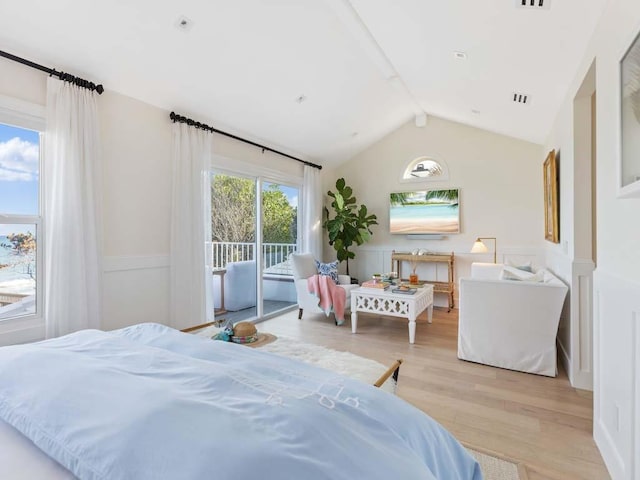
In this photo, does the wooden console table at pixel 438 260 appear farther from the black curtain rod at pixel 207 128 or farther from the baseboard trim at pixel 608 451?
the baseboard trim at pixel 608 451

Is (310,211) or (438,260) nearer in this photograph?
(438,260)

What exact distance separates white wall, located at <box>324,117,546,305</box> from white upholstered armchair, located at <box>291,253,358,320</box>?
5.52ft

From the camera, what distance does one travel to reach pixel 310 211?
552 cm

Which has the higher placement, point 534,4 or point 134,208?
point 534,4

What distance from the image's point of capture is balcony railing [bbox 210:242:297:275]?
13.9ft

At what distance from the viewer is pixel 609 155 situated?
1665mm

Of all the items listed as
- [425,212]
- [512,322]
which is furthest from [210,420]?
[425,212]

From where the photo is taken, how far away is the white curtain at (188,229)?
325 centimetres

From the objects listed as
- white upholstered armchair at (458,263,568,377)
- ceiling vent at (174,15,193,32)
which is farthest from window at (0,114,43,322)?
white upholstered armchair at (458,263,568,377)

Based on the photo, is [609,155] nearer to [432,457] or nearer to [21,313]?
[432,457]

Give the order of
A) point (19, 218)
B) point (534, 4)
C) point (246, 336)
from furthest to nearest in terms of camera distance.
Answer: point (19, 218)
point (246, 336)
point (534, 4)

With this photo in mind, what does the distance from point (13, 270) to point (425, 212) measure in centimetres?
523

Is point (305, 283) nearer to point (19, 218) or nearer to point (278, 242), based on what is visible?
point (278, 242)

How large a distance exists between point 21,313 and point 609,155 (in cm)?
378
